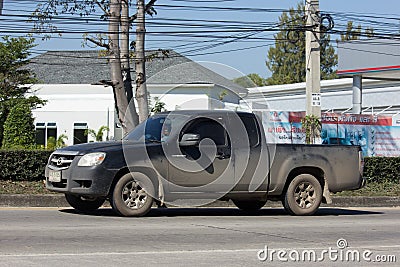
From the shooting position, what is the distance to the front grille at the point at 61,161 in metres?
13.3

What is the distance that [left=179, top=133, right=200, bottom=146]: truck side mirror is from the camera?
13.1 meters

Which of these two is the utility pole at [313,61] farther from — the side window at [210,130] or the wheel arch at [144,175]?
the wheel arch at [144,175]

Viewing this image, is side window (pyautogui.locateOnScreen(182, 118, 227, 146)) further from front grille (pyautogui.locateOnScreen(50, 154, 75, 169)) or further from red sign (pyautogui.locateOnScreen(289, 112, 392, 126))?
red sign (pyautogui.locateOnScreen(289, 112, 392, 126))

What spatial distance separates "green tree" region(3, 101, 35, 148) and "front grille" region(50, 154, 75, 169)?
55.2ft

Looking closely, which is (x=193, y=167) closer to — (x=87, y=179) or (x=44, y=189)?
(x=87, y=179)

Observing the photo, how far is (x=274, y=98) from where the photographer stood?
53.2 meters

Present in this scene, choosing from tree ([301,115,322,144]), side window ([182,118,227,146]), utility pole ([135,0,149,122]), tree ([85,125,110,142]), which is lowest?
side window ([182,118,227,146])

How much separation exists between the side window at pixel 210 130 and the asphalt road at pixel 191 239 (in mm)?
1485

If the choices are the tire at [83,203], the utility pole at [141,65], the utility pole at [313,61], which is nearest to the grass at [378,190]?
the utility pole at [313,61]

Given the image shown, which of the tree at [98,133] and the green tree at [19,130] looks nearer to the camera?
the green tree at [19,130]

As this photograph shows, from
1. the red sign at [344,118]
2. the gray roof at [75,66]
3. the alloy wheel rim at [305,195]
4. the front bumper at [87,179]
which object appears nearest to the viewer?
the front bumper at [87,179]

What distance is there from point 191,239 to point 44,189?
780 cm

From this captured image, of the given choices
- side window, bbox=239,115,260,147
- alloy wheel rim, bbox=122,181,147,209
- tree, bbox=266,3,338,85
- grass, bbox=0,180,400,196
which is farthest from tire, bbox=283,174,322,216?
tree, bbox=266,3,338,85

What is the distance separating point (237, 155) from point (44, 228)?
4.03m
